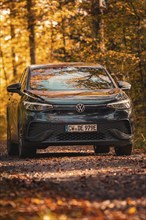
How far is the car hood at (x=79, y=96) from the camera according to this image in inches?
500

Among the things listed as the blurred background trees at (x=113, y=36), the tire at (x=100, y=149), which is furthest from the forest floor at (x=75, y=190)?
the blurred background trees at (x=113, y=36)

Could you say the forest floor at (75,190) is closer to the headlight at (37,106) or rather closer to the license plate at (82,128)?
the license plate at (82,128)

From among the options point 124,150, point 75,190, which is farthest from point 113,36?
point 75,190

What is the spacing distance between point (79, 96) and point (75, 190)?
16.9 ft

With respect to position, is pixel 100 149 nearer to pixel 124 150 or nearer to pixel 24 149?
pixel 124 150

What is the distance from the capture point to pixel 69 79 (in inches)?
542

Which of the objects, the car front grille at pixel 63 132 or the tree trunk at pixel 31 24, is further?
the tree trunk at pixel 31 24

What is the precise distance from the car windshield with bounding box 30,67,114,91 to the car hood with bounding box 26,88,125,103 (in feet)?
1.03

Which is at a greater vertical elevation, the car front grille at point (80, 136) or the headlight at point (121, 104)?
the headlight at point (121, 104)

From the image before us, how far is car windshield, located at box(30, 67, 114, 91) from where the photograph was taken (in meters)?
13.4

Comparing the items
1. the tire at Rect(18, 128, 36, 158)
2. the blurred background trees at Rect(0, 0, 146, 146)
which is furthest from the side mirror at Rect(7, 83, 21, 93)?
the blurred background trees at Rect(0, 0, 146, 146)

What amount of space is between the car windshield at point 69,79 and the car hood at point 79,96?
315mm

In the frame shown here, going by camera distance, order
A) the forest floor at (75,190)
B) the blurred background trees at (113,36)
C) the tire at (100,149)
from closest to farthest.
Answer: the forest floor at (75,190), the tire at (100,149), the blurred background trees at (113,36)

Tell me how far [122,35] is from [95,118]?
11.3m
